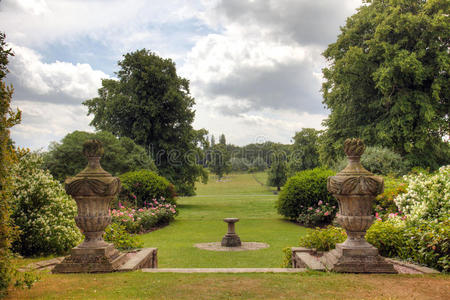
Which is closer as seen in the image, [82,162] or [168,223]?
[168,223]

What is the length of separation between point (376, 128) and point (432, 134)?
4.84 m

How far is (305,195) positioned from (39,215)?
41.6 feet

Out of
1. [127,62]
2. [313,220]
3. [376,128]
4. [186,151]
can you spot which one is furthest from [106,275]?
[127,62]

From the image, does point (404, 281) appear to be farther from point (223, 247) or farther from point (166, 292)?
point (223, 247)

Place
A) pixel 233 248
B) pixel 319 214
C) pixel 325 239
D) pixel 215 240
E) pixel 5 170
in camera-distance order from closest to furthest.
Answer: pixel 5 170 → pixel 325 239 → pixel 233 248 → pixel 215 240 → pixel 319 214

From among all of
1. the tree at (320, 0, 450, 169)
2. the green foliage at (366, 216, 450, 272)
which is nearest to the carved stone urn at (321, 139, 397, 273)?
the green foliage at (366, 216, 450, 272)

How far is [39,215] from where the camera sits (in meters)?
8.24

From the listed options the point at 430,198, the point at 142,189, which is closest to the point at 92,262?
the point at 430,198

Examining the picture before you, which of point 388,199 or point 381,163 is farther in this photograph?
point 381,163

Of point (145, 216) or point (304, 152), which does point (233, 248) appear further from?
point (304, 152)

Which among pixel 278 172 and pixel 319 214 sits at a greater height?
pixel 278 172

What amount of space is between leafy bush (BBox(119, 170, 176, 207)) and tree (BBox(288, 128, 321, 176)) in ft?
105

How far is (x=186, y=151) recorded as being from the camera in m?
29.2

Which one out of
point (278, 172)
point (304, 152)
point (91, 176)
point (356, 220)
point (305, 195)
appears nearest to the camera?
point (356, 220)
